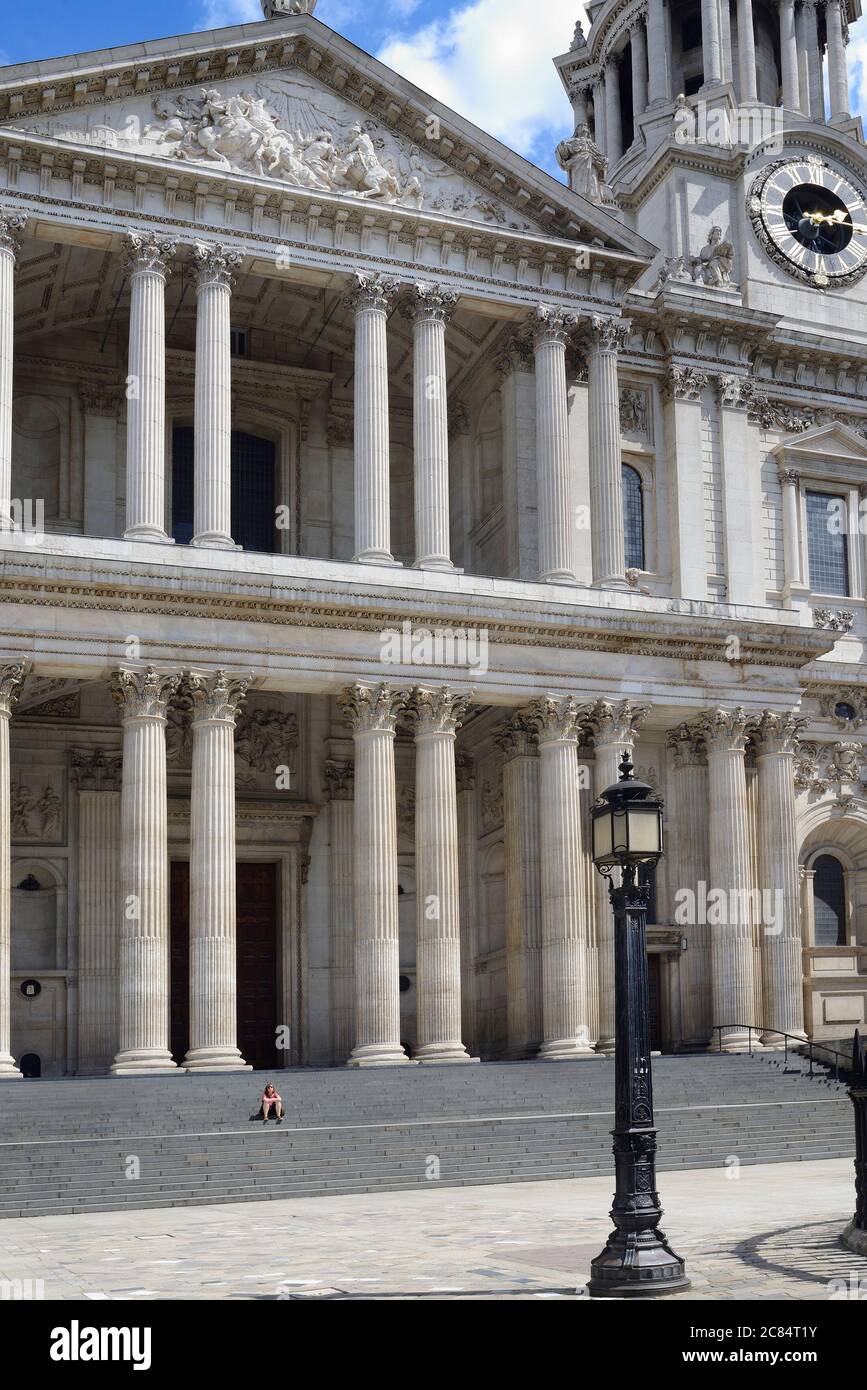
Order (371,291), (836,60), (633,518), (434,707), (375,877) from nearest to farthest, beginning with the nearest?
(375,877) → (434,707) → (371,291) → (633,518) → (836,60)

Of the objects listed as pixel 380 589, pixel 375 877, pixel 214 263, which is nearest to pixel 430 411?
pixel 380 589

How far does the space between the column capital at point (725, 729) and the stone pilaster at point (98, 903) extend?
14108 millimetres

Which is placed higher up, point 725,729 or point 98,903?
point 725,729

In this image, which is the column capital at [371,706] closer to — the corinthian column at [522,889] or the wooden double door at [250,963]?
the corinthian column at [522,889]

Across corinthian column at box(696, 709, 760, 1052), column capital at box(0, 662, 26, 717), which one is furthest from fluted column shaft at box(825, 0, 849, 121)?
column capital at box(0, 662, 26, 717)

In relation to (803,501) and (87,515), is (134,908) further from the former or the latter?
(803,501)

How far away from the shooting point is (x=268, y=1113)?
29844 mm

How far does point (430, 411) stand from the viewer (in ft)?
132

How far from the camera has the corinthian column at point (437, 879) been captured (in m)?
36.7

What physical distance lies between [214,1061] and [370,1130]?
6.15 metres

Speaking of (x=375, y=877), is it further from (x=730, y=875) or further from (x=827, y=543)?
(x=827, y=543)

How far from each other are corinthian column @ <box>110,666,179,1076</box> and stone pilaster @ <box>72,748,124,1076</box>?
5006 mm

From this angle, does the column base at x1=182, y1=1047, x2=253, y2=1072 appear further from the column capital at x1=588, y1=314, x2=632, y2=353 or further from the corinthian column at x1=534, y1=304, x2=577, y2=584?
the column capital at x1=588, y1=314, x2=632, y2=353
